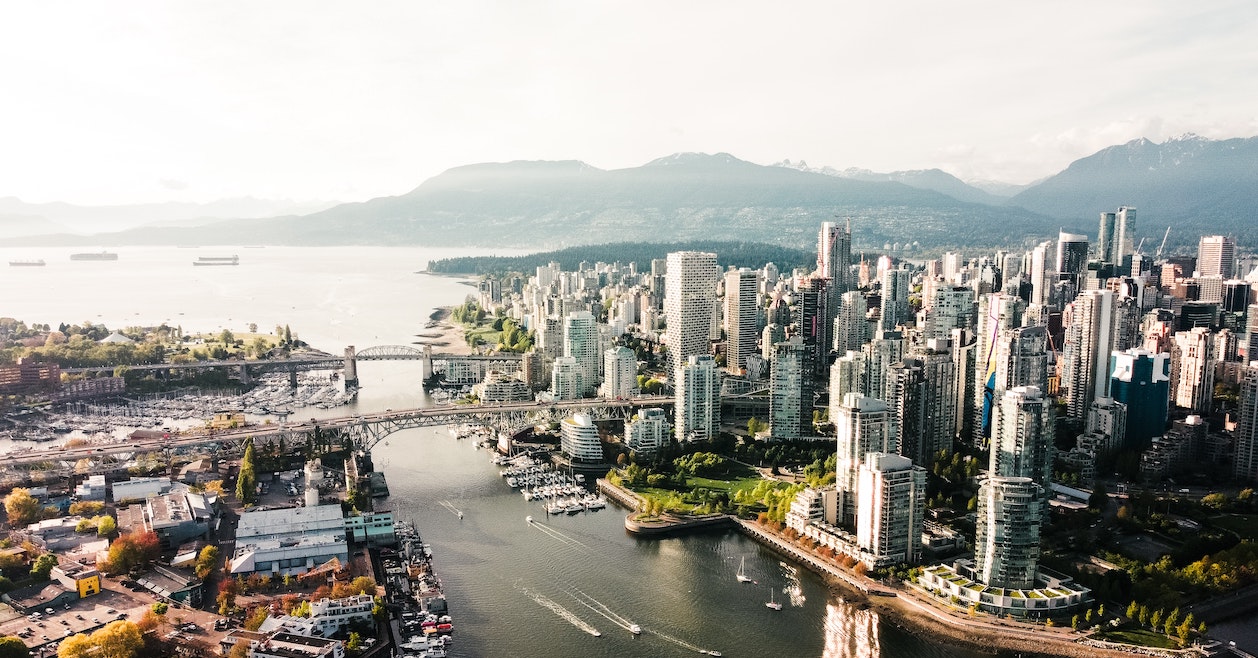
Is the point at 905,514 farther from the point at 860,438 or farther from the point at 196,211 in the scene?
→ the point at 196,211

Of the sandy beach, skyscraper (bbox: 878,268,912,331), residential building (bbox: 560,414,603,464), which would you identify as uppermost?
skyscraper (bbox: 878,268,912,331)

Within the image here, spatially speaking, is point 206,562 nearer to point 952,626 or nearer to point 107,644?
point 107,644

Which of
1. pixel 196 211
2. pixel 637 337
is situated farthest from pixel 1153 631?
pixel 196 211

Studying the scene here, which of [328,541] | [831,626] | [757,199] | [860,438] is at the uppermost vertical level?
[757,199]

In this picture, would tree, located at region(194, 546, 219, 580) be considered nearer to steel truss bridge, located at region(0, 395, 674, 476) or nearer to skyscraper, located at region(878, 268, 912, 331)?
steel truss bridge, located at region(0, 395, 674, 476)

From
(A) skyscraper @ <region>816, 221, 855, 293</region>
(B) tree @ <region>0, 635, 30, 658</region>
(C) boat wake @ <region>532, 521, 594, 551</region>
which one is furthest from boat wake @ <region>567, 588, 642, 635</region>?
(A) skyscraper @ <region>816, 221, 855, 293</region>

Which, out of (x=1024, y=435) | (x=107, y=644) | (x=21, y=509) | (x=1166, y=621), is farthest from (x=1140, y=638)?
(x=21, y=509)
